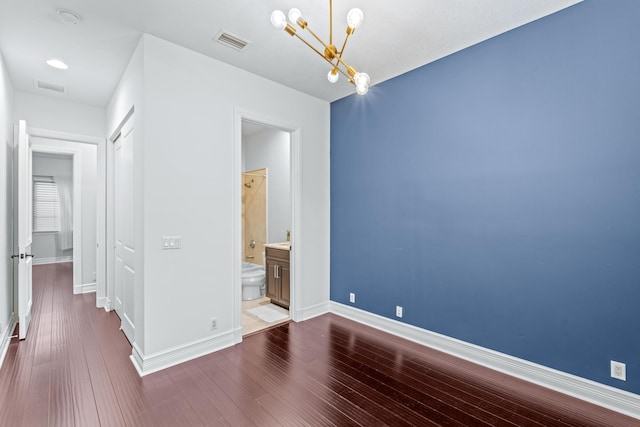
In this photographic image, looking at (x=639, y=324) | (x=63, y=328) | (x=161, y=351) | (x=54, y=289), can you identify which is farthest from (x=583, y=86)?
(x=54, y=289)

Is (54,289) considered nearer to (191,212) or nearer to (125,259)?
(125,259)

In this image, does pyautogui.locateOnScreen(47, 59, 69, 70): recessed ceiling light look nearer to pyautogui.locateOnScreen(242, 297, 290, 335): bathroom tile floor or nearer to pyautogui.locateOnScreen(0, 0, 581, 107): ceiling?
pyautogui.locateOnScreen(0, 0, 581, 107): ceiling

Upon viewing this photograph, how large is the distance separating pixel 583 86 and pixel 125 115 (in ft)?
13.7

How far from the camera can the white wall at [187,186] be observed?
2.56 m

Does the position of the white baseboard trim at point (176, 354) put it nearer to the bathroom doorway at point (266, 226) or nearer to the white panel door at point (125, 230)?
the white panel door at point (125, 230)

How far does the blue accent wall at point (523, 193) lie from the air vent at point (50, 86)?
12.6 ft

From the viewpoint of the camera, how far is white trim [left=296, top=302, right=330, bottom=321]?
3775 mm

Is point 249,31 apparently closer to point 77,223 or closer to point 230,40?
point 230,40

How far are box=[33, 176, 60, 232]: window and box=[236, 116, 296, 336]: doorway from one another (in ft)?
19.2

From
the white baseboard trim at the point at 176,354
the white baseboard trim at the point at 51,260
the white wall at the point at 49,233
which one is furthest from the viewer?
the white baseboard trim at the point at 51,260

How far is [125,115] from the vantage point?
3.13 m

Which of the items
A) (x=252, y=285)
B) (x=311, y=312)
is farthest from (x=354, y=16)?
(x=252, y=285)

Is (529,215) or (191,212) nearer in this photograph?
(529,215)

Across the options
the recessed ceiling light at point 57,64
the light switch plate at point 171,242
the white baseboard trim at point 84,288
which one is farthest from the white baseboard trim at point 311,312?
the white baseboard trim at point 84,288
